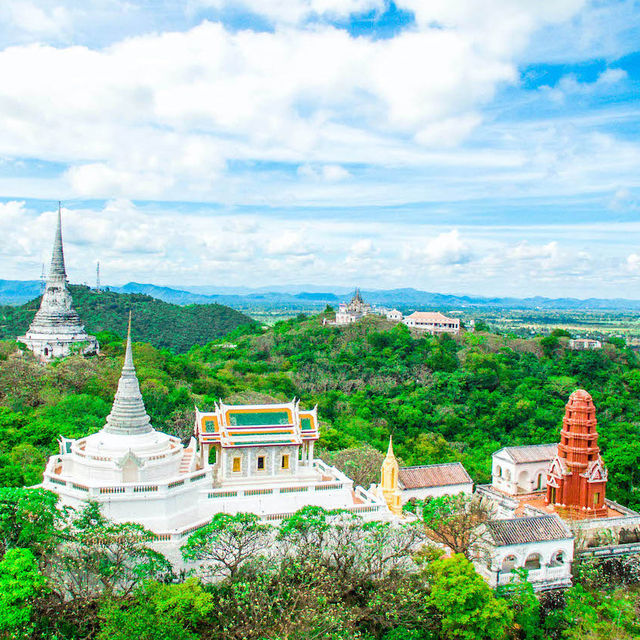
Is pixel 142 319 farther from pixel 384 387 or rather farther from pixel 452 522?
pixel 452 522

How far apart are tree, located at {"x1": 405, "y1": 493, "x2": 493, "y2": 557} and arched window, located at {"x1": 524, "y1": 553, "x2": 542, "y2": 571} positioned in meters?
2.97

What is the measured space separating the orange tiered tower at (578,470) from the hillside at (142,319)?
7604 centimetres

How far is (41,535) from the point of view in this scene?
2106 cm

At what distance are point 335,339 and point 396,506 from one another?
56.8 metres

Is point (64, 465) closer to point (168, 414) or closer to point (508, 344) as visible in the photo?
point (168, 414)

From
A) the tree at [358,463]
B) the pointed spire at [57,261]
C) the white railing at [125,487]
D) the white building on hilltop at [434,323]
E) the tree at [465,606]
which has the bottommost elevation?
the tree at [465,606]

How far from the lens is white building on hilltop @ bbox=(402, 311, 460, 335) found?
97619 millimetres

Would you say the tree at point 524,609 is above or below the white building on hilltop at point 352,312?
below

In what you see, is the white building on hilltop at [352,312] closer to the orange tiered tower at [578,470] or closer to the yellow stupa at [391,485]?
the orange tiered tower at [578,470]

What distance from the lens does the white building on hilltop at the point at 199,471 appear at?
78.7 ft

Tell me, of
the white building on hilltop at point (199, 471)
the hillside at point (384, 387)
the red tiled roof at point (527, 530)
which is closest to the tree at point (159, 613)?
the white building on hilltop at point (199, 471)

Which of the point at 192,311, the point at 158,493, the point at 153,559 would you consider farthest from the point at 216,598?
the point at 192,311

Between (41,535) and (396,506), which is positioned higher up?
(41,535)

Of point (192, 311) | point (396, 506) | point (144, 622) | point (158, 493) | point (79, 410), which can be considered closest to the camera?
point (144, 622)
